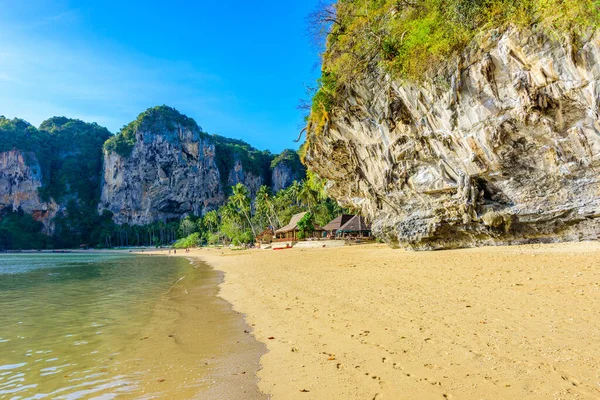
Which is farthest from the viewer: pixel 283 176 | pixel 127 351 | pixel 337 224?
pixel 283 176

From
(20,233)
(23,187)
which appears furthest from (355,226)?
(23,187)

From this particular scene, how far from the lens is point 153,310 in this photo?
9.77 m

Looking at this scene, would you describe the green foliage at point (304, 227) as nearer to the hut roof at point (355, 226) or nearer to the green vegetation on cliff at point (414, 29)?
the hut roof at point (355, 226)

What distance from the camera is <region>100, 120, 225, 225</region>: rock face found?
12656 cm

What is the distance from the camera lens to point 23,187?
125562 mm

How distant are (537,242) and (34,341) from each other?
16.8 metres

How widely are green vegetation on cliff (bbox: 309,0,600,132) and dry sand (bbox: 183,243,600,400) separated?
7.04 metres

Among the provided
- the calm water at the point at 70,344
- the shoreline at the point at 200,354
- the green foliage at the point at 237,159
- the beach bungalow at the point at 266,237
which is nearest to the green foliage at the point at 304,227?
the beach bungalow at the point at 266,237

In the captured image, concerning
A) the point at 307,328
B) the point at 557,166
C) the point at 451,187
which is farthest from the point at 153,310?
the point at 557,166

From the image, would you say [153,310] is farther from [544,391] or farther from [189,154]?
[189,154]

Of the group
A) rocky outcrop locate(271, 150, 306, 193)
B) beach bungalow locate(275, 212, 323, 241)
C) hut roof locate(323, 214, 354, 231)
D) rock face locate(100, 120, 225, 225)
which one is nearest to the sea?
hut roof locate(323, 214, 354, 231)

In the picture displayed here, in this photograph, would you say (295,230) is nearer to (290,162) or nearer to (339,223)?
(339,223)

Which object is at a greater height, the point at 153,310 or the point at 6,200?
the point at 6,200

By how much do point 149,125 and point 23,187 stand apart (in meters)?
53.0
